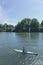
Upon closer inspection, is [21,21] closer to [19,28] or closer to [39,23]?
[19,28]

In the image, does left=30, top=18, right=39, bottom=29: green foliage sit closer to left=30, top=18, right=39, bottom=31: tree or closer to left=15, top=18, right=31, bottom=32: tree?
left=30, top=18, right=39, bottom=31: tree

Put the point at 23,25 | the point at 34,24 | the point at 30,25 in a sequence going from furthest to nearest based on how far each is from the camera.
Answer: the point at 23,25 → the point at 30,25 → the point at 34,24

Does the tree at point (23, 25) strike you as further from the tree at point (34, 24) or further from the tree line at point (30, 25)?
the tree at point (34, 24)

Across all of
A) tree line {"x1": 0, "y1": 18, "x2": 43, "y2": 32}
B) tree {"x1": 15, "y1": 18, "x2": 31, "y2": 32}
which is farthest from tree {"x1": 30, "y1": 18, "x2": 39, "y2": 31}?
tree {"x1": 15, "y1": 18, "x2": 31, "y2": 32}

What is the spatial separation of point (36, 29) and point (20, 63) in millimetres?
117291

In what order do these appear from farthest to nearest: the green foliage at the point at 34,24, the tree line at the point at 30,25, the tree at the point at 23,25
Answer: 1. the tree at the point at 23,25
2. the tree line at the point at 30,25
3. the green foliage at the point at 34,24

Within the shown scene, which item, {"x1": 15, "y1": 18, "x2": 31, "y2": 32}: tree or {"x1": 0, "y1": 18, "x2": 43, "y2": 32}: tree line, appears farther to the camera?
{"x1": 15, "y1": 18, "x2": 31, "y2": 32}: tree

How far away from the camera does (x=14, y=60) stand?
80.5 ft

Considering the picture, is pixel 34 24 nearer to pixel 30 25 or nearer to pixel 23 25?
pixel 30 25

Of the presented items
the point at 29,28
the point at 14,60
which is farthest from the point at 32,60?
the point at 29,28

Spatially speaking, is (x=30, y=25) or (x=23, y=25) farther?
(x=23, y=25)

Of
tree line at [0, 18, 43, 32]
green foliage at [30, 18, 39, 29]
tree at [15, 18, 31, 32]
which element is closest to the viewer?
green foliage at [30, 18, 39, 29]

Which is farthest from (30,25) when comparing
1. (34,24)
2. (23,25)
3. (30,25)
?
(23,25)

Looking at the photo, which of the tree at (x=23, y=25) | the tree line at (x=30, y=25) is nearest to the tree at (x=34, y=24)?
the tree line at (x=30, y=25)
